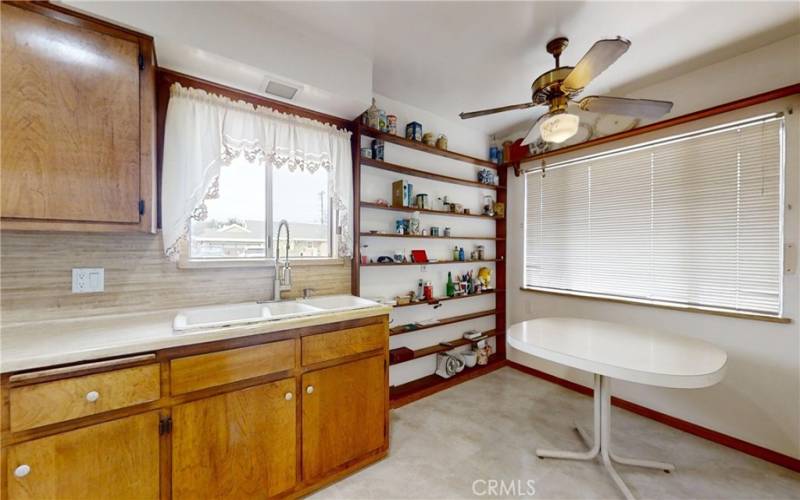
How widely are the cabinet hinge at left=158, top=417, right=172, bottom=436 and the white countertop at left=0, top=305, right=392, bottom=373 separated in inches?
12.5

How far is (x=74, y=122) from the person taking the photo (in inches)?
52.2

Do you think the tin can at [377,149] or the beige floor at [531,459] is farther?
Answer: the tin can at [377,149]

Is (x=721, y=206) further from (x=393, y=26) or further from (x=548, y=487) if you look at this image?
(x=393, y=26)

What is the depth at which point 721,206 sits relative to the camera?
2.18 metres

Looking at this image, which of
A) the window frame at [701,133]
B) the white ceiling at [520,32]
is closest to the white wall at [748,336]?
the window frame at [701,133]

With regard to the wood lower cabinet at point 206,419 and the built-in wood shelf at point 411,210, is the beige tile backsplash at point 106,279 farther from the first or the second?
the built-in wood shelf at point 411,210

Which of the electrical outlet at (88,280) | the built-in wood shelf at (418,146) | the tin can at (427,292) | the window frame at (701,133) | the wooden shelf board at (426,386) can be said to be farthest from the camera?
the tin can at (427,292)

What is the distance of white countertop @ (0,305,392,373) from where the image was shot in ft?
3.51

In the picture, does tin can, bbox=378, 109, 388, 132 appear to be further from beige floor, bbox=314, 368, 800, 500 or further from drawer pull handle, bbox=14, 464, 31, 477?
drawer pull handle, bbox=14, 464, 31, 477

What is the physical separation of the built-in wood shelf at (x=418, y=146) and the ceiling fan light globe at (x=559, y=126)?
1256mm

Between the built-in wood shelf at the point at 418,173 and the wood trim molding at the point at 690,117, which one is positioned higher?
the wood trim molding at the point at 690,117

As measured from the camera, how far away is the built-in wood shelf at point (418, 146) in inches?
97.7

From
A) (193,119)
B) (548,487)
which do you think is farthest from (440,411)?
(193,119)

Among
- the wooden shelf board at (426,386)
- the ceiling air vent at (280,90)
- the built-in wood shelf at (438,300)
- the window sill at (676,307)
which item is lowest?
the wooden shelf board at (426,386)
